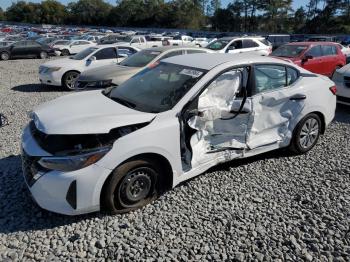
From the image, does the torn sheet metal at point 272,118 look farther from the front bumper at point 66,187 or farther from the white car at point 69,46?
the white car at point 69,46

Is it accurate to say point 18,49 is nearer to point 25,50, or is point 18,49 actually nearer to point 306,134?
point 25,50

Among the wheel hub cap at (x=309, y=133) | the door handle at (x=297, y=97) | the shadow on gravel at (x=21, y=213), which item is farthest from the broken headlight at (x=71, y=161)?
the wheel hub cap at (x=309, y=133)

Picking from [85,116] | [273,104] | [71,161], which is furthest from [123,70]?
[71,161]

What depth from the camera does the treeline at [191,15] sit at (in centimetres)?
6861

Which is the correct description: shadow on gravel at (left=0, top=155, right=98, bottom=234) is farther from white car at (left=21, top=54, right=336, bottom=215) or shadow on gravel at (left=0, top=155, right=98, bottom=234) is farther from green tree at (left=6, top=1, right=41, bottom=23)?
green tree at (left=6, top=1, right=41, bottom=23)

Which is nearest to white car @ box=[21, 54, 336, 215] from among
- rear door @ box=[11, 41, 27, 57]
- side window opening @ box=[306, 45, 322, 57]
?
side window opening @ box=[306, 45, 322, 57]

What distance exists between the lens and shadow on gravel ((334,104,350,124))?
23.0ft

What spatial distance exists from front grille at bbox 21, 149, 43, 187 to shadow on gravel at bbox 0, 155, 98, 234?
1.42 ft

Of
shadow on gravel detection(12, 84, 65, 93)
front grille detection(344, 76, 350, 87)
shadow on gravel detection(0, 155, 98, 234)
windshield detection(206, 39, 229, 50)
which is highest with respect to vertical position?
windshield detection(206, 39, 229, 50)

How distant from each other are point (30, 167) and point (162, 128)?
138cm

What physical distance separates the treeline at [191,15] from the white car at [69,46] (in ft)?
170

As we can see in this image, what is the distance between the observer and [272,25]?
8219 centimetres

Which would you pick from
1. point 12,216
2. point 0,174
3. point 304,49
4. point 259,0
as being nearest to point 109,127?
point 12,216

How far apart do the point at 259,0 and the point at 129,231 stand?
92668mm
